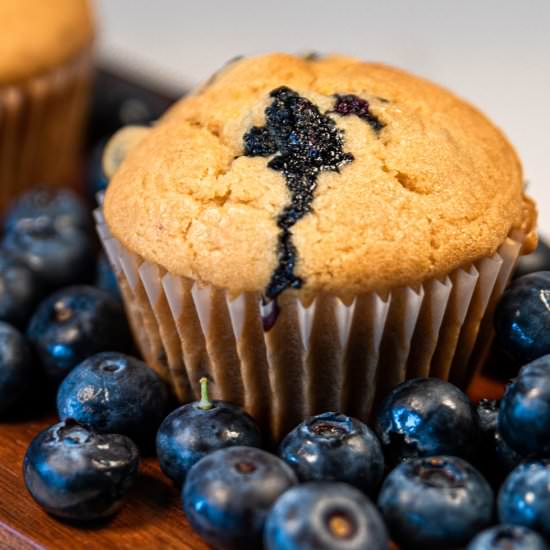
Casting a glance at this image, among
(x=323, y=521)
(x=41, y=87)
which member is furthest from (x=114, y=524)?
(x=41, y=87)

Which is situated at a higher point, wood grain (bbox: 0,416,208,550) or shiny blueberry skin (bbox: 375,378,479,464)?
shiny blueberry skin (bbox: 375,378,479,464)

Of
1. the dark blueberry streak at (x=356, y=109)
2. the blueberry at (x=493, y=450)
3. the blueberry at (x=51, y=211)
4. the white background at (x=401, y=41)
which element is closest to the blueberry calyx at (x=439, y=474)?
the blueberry at (x=493, y=450)

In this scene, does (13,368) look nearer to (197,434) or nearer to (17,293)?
(17,293)

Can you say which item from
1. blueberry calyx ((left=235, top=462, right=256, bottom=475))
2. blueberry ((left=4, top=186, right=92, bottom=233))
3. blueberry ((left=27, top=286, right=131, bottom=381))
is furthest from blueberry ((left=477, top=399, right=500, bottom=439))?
blueberry ((left=4, top=186, right=92, bottom=233))

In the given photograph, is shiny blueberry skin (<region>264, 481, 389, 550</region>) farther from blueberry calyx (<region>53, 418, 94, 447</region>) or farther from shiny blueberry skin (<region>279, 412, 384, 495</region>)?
blueberry calyx (<region>53, 418, 94, 447</region>)

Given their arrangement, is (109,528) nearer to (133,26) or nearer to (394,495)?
(394,495)

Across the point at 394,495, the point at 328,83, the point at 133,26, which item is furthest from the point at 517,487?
the point at 133,26
